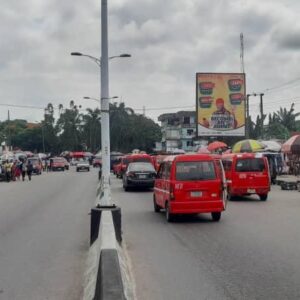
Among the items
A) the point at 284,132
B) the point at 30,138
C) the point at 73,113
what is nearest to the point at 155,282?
the point at 284,132

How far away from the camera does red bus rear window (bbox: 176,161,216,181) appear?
1702 cm

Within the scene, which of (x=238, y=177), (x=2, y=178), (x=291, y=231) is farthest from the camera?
(x=2, y=178)

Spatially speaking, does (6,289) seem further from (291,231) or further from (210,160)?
(210,160)

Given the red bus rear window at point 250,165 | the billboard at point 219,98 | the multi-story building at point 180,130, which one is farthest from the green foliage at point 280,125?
the red bus rear window at point 250,165

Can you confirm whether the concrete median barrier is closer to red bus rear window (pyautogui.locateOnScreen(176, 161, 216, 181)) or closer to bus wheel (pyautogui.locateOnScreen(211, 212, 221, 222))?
red bus rear window (pyautogui.locateOnScreen(176, 161, 216, 181))

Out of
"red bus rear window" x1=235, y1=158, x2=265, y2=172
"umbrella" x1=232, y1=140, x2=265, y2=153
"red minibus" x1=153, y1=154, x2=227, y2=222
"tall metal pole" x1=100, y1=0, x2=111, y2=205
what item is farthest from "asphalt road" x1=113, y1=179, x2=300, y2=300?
"umbrella" x1=232, y1=140, x2=265, y2=153

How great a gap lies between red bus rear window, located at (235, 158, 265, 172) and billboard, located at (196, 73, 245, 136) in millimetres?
26289

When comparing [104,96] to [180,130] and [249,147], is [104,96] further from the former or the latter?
[180,130]

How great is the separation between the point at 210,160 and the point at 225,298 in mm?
9588

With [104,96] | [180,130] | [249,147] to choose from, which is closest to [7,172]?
[249,147]

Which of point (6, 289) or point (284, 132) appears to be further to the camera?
point (284, 132)

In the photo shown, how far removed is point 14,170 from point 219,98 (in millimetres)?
17913

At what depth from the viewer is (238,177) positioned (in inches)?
974

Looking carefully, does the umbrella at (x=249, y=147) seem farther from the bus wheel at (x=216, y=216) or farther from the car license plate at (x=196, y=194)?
the car license plate at (x=196, y=194)
